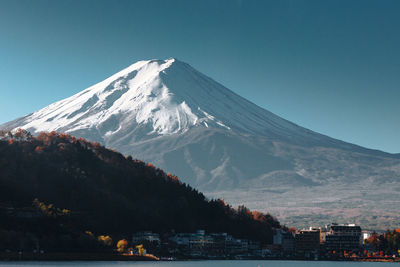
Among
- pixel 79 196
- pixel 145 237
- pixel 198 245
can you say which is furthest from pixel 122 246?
pixel 198 245

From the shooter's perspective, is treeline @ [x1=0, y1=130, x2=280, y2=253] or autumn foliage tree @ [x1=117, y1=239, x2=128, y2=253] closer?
treeline @ [x1=0, y1=130, x2=280, y2=253]

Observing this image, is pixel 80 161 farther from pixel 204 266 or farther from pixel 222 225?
pixel 204 266

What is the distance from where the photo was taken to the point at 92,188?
174m

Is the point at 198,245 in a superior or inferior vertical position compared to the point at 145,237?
inferior

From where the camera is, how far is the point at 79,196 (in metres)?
168

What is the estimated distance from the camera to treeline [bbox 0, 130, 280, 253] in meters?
147

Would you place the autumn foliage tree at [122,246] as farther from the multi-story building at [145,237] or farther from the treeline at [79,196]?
the multi-story building at [145,237]

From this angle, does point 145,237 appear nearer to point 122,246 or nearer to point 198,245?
point 122,246

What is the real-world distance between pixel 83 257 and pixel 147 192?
4912 cm

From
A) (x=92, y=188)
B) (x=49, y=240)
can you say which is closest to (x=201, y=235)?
(x=92, y=188)

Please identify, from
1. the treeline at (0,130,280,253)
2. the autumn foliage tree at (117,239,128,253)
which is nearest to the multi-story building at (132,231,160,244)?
the treeline at (0,130,280,253)

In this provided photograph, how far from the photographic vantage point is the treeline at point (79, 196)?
146625 millimetres

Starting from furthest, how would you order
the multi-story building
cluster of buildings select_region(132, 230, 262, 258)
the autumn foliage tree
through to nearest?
1. cluster of buildings select_region(132, 230, 262, 258)
2. the multi-story building
3. the autumn foliage tree

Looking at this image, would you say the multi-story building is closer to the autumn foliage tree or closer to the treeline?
the treeline
